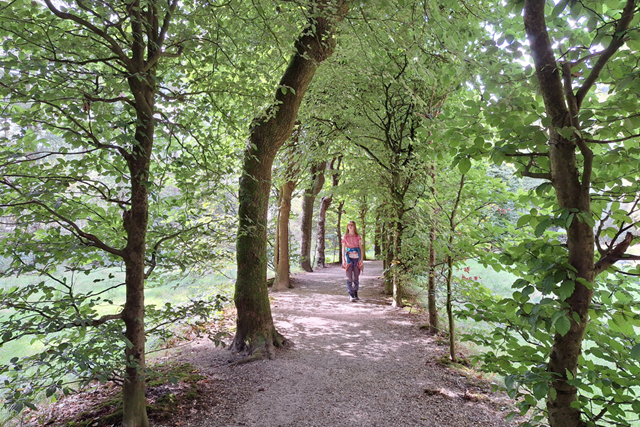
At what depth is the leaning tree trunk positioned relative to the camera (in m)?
4.87

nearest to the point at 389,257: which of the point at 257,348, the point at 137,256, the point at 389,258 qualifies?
the point at 389,258

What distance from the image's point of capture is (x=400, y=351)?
522 centimetres

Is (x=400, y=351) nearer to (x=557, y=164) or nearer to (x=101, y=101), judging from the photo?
(x=557, y=164)

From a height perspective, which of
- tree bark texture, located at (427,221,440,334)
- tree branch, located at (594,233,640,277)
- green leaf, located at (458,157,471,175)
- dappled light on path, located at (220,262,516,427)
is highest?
green leaf, located at (458,157,471,175)

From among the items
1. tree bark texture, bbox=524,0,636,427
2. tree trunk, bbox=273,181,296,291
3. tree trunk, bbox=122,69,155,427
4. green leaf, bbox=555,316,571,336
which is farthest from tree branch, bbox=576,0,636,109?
tree trunk, bbox=273,181,296,291

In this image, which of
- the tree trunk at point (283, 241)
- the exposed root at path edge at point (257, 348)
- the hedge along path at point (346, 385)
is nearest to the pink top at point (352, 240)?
the hedge along path at point (346, 385)

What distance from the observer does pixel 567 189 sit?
164cm

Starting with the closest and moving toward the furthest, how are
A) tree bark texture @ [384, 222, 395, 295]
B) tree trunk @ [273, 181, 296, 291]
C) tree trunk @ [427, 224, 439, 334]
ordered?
1. tree trunk @ [427, 224, 439, 334]
2. tree bark texture @ [384, 222, 395, 295]
3. tree trunk @ [273, 181, 296, 291]

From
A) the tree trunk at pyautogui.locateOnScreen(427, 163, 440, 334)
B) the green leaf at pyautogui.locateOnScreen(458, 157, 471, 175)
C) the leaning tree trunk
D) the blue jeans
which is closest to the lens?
the green leaf at pyautogui.locateOnScreen(458, 157, 471, 175)

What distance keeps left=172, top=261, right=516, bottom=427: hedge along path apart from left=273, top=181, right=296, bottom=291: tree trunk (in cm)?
409

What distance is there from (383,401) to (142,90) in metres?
3.82

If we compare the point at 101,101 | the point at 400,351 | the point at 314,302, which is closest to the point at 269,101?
the point at 101,101

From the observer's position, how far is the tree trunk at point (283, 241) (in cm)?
1055

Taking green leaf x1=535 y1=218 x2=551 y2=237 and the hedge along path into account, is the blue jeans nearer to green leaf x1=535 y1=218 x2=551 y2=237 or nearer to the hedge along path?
the hedge along path
